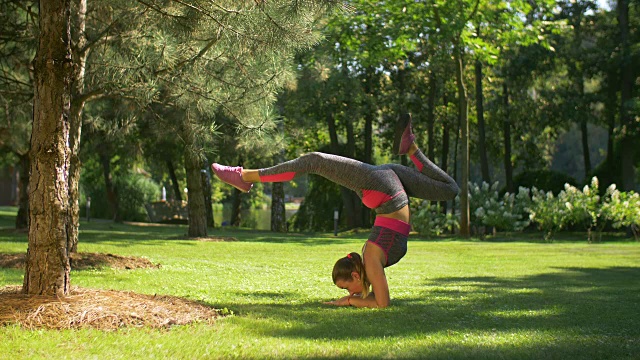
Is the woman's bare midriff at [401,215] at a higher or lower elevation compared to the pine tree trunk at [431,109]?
lower

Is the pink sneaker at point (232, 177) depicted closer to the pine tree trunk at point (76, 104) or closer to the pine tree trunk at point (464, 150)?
the pine tree trunk at point (76, 104)

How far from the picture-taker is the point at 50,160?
6.41m

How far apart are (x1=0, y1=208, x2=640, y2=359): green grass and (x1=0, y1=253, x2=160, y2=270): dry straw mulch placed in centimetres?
49

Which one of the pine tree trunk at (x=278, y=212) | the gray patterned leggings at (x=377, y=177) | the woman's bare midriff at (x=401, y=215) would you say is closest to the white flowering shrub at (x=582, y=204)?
the pine tree trunk at (x=278, y=212)

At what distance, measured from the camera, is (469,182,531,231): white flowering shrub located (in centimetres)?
2547

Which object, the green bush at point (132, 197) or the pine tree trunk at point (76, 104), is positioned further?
the green bush at point (132, 197)

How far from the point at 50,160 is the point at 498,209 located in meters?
21.3

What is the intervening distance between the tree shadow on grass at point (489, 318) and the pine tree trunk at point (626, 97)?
2059 centimetres

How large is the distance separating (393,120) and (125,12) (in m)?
25.1

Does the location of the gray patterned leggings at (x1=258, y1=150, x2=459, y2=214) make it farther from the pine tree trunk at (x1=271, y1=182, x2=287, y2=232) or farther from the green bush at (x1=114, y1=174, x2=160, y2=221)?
the green bush at (x1=114, y1=174, x2=160, y2=221)

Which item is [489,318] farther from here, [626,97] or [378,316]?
[626,97]

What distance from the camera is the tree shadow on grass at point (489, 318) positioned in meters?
5.51

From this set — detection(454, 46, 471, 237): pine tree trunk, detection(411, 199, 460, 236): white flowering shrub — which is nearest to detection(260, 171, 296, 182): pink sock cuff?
detection(454, 46, 471, 237): pine tree trunk

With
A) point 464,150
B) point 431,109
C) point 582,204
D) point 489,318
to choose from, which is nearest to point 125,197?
point 431,109
